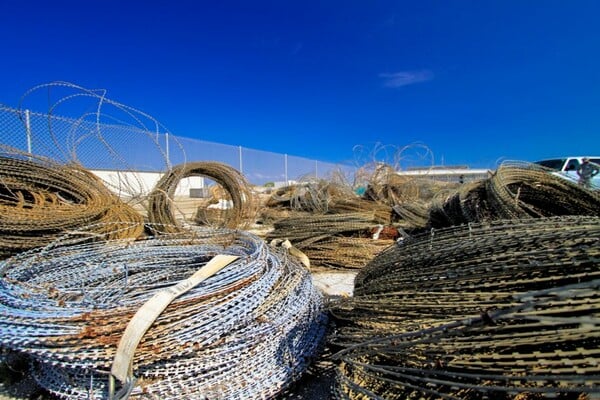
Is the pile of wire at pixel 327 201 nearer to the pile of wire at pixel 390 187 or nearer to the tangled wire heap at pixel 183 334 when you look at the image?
the pile of wire at pixel 390 187

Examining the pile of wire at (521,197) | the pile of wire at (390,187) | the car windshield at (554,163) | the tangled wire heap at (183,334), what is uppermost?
the car windshield at (554,163)

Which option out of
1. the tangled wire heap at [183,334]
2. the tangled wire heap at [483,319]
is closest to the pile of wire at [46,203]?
the tangled wire heap at [183,334]

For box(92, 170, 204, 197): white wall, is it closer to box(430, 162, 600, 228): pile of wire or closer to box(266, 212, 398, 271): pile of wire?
box(266, 212, 398, 271): pile of wire

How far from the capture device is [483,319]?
0.87m

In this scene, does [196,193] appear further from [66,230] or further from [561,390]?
[561,390]

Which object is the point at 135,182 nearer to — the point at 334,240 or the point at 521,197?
the point at 334,240

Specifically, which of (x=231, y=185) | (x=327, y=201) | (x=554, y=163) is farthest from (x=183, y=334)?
(x=554, y=163)

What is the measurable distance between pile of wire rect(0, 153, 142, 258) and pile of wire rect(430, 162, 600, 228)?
372cm

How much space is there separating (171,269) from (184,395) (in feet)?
4.41

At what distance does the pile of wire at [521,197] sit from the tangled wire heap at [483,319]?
5.39ft

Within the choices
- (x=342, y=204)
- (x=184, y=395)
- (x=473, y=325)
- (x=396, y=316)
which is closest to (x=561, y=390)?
(x=473, y=325)

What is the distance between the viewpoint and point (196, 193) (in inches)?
450

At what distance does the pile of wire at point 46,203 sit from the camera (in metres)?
2.97

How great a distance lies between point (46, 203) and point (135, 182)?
150 inches
